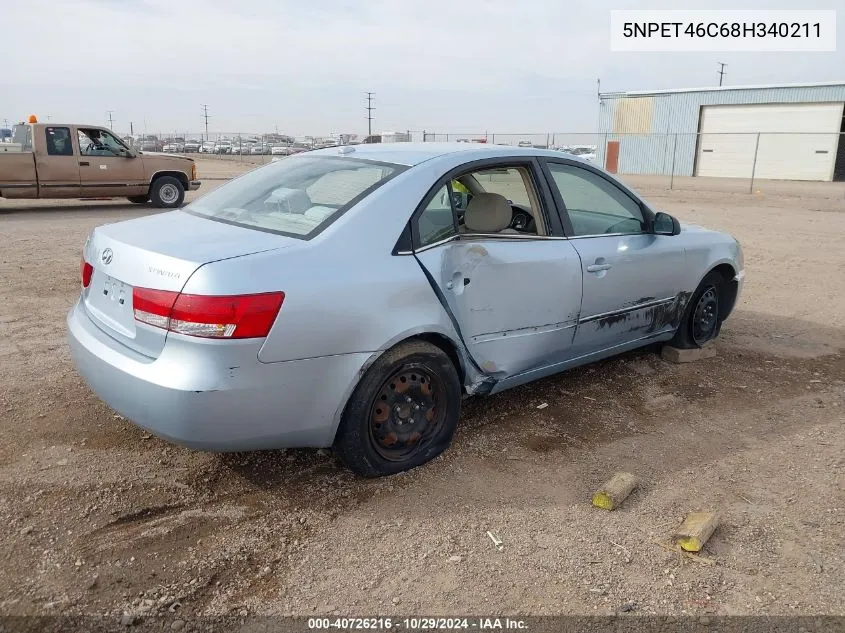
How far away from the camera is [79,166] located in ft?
44.3

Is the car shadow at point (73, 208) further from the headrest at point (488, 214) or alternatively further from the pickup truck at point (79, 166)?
the headrest at point (488, 214)

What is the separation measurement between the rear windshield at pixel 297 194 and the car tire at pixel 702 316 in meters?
2.74

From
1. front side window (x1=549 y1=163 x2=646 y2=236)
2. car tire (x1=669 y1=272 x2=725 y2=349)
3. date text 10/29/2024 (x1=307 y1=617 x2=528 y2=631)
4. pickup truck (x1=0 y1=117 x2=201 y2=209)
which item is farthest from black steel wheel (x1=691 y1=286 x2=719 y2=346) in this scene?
pickup truck (x1=0 y1=117 x2=201 y2=209)

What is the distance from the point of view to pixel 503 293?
11.9ft

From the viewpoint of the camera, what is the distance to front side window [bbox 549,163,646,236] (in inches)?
164

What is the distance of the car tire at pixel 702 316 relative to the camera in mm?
5156

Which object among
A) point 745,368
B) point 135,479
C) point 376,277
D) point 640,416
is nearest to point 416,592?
point 376,277

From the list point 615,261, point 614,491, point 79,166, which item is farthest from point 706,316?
point 79,166

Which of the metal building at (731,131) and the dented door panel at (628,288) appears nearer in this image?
the dented door panel at (628,288)

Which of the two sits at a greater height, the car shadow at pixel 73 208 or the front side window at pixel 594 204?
the front side window at pixel 594 204

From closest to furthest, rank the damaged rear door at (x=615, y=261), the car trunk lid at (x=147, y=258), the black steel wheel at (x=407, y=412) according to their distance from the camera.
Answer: the car trunk lid at (x=147, y=258), the black steel wheel at (x=407, y=412), the damaged rear door at (x=615, y=261)

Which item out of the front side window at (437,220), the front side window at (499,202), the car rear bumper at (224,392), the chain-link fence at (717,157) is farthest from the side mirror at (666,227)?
the chain-link fence at (717,157)

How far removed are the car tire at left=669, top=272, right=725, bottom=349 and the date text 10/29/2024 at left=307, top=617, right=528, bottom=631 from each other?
3269mm

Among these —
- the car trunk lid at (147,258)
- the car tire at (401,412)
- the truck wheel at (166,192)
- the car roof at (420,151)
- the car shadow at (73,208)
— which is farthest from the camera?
the truck wheel at (166,192)
